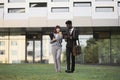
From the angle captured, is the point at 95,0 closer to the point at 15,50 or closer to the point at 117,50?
the point at 117,50

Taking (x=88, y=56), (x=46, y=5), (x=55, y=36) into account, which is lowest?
(x=88, y=56)

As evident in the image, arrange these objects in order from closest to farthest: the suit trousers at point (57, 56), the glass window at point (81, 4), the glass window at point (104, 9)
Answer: the suit trousers at point (57, 56), the glass window at point (104, 9), the glass window at point (81, 4)

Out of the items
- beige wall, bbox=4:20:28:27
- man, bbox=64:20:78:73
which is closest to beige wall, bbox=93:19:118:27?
beige wall, bbox=4:20:28:27

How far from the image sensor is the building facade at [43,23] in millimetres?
45562

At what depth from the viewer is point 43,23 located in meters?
45.9

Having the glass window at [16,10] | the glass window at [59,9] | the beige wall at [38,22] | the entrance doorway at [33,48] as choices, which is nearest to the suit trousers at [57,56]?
the beige wall at [38,22]

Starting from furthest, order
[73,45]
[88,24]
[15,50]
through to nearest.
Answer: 1. [15,50]
2. [88,24]
3. [73,45]

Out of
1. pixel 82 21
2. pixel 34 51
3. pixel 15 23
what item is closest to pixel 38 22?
pixel 15 23

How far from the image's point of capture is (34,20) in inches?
1818

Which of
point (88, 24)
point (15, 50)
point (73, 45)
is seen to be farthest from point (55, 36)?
point (15, 50)

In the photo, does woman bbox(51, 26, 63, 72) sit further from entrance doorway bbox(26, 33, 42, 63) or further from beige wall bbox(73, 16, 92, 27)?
entrance doorway bbox(26, 33, 42, 63)

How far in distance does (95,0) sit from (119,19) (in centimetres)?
369

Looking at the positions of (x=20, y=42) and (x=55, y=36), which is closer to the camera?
(x=55, y=36)

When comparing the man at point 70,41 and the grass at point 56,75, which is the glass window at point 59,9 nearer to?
the grass at point 56,75
